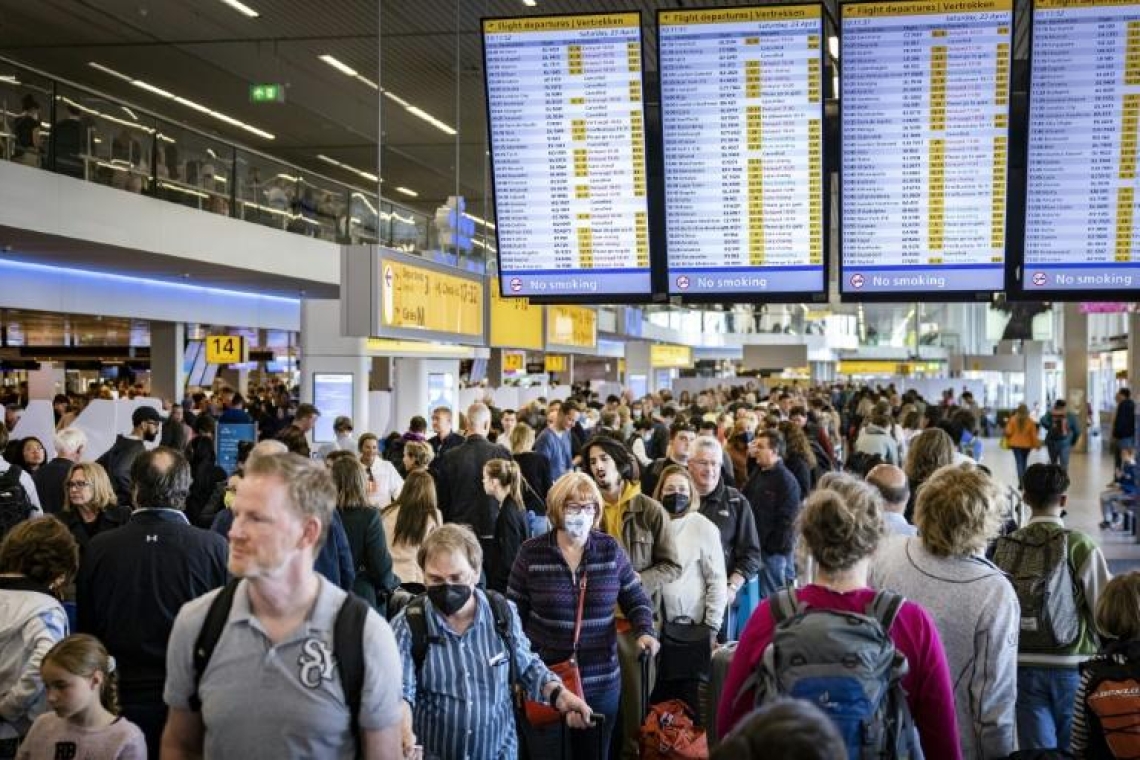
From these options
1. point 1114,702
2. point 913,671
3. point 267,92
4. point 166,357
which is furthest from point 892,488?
point 166,357

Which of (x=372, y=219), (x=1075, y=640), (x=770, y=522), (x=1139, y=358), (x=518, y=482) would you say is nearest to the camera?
(x=1075, y=640)

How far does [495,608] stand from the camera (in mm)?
4176

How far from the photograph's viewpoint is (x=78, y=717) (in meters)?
4.09

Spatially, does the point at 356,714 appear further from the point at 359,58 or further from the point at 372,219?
the point at 372,219

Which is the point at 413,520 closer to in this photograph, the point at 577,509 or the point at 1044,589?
the point at 577,509

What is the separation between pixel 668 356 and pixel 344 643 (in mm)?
35375

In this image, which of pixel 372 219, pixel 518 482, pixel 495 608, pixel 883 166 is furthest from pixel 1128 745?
pixel 372 219

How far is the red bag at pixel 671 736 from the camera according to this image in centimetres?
554

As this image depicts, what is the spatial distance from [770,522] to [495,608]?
183 inches

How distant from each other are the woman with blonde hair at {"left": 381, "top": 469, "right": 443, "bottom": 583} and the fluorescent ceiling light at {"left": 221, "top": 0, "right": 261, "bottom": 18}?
8559 millimetres

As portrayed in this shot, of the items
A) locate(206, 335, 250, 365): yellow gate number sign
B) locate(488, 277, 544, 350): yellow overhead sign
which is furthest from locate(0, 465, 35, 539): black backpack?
locate(206, 335, 250, 365): yellow gate number sign

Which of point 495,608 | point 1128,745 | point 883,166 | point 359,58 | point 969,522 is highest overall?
point 359,58

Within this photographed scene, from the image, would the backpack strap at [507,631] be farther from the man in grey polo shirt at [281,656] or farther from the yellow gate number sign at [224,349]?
the yellow gate number sign at [224,349]

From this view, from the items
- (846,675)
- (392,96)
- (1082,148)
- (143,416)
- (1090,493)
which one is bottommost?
(1090,493)
